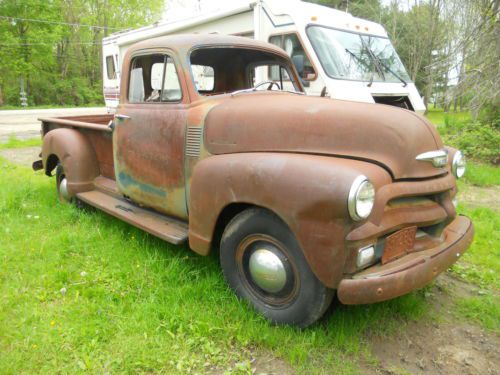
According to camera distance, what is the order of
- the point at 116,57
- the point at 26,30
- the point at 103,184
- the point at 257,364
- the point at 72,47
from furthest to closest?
the point at 72,47 < the point at 26,30 < the point at 116,57 < the point at 103,184 < the point at 257,364

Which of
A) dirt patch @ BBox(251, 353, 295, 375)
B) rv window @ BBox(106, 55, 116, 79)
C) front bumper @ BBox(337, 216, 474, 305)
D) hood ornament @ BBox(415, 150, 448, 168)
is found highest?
rv window @ BBox(106, 55, 116, 79)

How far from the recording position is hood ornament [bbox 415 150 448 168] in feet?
8.12

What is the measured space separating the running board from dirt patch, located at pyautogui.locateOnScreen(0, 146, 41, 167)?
13.7ft

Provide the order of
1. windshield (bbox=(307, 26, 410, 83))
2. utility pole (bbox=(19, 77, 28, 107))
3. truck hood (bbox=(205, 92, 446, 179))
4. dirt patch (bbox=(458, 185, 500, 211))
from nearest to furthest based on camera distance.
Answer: truck hood (bbox=(205, 92, 446, 179)) < dirt patch (bbox=(458, 185, 500, 211)) < windshield (bbox=(307, 26, 410, 83)) < utility pole (bbox=(19, 77, 28, 107))

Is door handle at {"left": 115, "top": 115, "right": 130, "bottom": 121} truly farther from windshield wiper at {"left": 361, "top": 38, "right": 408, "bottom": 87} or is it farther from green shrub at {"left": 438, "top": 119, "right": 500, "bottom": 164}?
green shrub at {"left": 438, "top": 119, "right": 500, "bottom": 164}

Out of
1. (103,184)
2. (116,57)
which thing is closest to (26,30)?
(116,57)

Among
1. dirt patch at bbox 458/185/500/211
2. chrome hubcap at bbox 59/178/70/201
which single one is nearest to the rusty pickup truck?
chrome hubcap at bbox 59/178/70/201

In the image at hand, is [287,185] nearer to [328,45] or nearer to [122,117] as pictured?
[122,117]

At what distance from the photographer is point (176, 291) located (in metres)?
2.97

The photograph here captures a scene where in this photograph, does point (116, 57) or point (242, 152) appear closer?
point (242, 152)

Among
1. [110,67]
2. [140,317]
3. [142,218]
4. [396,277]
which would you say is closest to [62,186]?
[142,218]

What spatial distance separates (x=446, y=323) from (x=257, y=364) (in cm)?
138

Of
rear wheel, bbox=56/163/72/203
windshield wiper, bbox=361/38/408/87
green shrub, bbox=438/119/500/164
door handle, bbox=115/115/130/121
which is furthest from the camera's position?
green shrub, bbox=438/119/500/164

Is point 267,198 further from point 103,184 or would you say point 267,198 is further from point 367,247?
point 103,184
